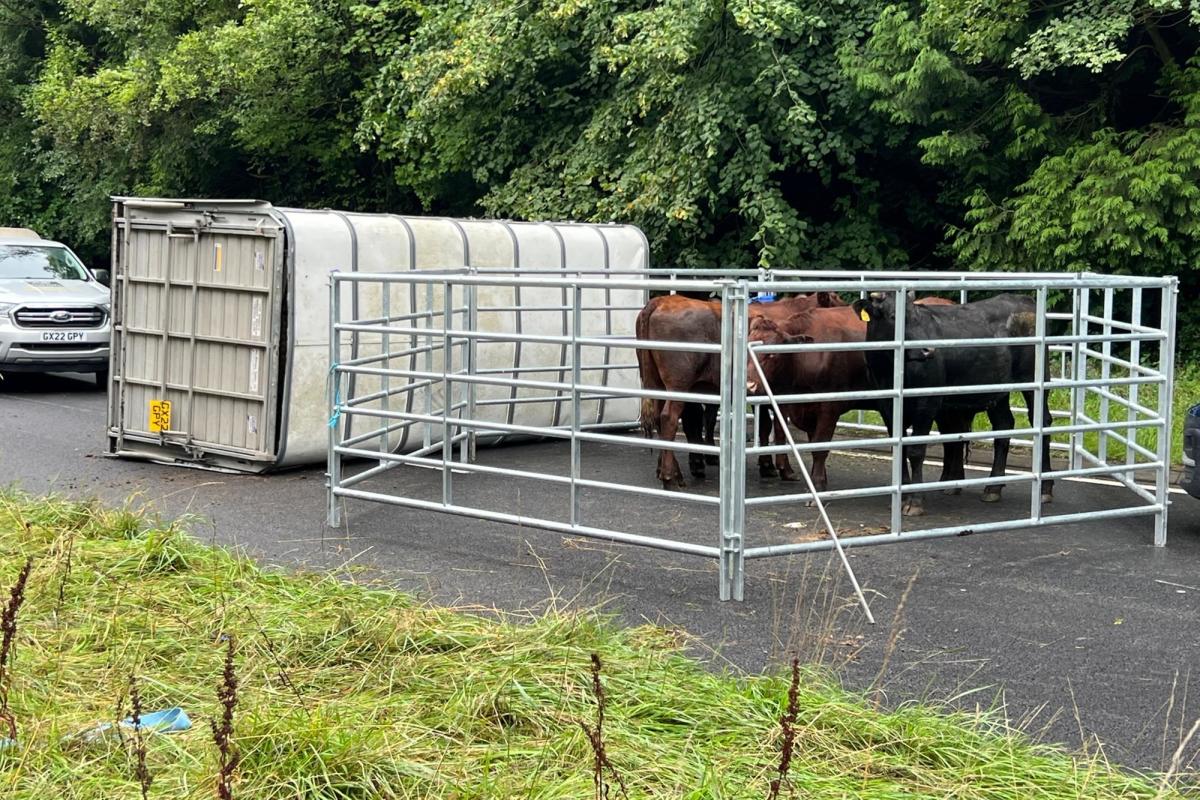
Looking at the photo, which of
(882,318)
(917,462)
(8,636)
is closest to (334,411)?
(882,318)

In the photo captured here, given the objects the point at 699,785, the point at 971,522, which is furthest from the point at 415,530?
the point at 699,785

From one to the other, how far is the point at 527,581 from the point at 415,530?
1.76 meters

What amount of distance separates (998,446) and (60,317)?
1256 centimetres

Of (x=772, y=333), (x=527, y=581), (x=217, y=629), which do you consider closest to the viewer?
(x=217, y=629)

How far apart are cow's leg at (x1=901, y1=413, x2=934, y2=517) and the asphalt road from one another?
0.15 m

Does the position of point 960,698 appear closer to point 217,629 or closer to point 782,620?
point 782,620

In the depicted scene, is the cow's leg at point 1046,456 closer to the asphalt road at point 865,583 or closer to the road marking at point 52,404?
the asphalt road at point 865,583

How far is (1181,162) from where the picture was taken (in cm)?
1633

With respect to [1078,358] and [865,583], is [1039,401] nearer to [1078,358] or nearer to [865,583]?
[865,583]

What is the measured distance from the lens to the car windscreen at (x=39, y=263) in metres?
19.7

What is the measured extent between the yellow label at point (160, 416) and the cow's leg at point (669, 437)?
14.4 ft

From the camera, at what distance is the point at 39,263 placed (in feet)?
65.8

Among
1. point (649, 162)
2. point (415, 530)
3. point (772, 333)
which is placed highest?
point (649, 162)

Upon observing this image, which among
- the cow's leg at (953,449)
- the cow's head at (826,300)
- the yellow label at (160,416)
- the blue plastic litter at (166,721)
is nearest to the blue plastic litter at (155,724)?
the blue plastic litter at (166,721)
